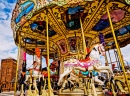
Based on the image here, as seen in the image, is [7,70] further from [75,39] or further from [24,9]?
[24,9]

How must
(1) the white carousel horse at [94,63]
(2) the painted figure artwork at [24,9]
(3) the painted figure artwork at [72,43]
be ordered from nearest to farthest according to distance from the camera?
(1) the white carousel horse at [94,63]
(2) the painted figure artwork at [24,9]
(3) the painted figure artwork at [72,43]

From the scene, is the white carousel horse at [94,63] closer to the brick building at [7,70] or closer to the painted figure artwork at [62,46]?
the painted figure artwork at [62,46]

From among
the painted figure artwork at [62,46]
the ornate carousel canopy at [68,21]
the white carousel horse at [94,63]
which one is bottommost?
the white carousel horse at [94,63]

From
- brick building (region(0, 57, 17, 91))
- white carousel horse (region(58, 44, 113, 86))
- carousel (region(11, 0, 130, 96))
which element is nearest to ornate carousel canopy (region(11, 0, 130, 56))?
carousel (region(11, 0, 130, 96))

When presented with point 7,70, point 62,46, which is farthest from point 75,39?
point 7,70

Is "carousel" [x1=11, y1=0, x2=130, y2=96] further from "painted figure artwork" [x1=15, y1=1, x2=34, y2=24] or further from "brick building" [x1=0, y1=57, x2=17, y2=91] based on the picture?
"brick building" [x1=0, y1=57, x2=17, y2=91]

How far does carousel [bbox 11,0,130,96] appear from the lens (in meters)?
6.04

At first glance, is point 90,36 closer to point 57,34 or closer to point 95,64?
point 57,34

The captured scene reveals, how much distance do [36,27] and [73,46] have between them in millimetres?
2988

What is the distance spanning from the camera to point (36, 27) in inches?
411

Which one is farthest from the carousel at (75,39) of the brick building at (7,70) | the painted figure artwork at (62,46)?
the brick building at (7,70)

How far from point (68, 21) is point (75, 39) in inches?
59.5

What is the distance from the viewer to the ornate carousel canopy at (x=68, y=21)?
7402mm

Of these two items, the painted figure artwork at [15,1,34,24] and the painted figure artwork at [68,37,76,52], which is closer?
the painted figure artwork at [15,1,34,24]
